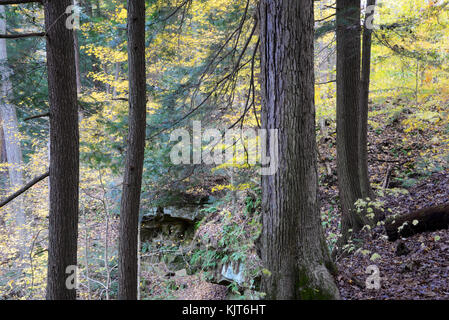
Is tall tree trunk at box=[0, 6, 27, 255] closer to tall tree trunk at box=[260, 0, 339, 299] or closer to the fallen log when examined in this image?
tall tree trunk at box=[260, 0, 339, 299]

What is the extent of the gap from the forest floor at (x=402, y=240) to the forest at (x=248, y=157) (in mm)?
33

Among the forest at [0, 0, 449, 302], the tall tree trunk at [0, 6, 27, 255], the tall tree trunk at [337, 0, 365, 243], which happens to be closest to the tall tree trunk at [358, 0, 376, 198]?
the forest at [0, 0, 449, 302]

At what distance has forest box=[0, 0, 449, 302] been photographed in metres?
3.25

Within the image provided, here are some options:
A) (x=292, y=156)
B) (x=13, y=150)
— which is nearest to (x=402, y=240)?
(x=292, y=156)

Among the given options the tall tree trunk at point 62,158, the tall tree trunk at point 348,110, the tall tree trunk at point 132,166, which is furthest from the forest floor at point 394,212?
the tall tree trunk at point 62,158

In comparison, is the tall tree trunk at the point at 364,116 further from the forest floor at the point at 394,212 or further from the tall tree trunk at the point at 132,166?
the tall tree trunk at the point at 132,166

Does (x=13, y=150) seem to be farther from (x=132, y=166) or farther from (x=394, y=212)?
(x=394, y=212)

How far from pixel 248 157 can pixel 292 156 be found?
137 inches

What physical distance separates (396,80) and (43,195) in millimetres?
13868

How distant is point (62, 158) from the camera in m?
3.62

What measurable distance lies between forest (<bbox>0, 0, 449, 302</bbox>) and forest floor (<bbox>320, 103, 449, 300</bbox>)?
0.03m

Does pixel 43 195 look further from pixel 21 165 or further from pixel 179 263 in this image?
pixel 179 263

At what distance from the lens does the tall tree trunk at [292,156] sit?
3145mm

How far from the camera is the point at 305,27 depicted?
3.16m
